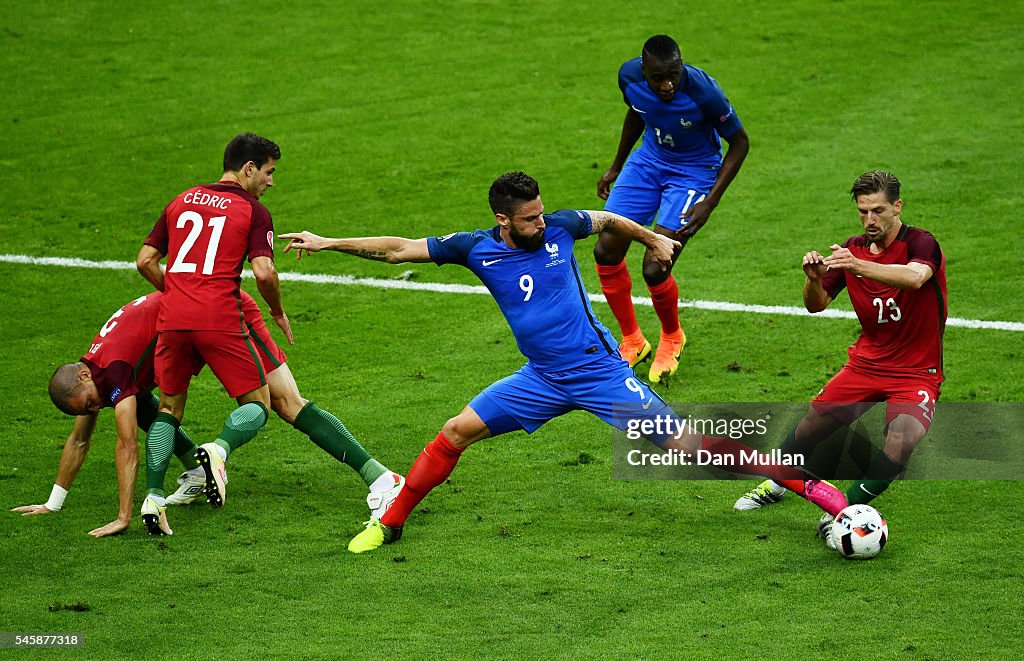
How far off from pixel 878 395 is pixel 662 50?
10.3ft

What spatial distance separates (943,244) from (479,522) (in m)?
5.99

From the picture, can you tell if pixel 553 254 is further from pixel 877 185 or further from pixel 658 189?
pixel 658 189

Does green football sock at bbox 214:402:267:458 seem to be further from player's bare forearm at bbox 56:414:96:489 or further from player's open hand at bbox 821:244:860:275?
player's open hand at bbox 821:244:860:275

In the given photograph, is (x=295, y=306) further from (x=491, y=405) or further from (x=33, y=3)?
(x=33, y=3)

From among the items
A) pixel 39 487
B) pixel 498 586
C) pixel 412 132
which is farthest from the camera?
pixel 412 132

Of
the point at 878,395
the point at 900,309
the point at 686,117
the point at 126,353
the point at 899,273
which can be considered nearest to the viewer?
the point at 899,273

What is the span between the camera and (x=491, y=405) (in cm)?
700

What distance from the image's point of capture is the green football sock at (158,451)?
7152mm

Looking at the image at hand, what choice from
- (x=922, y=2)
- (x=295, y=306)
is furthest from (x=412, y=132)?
(x=922, y=2)

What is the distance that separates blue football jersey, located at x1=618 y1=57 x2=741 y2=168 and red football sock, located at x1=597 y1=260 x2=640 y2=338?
942mm

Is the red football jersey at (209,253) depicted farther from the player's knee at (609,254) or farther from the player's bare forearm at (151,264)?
the player's knee at (609,254)

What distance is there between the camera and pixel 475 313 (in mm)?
10766

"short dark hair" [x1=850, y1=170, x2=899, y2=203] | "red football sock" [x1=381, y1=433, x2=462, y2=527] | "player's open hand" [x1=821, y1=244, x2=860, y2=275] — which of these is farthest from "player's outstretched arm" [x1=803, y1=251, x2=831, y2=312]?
"red football sock" [x1=381, y1=433, x2=462, y2=527]

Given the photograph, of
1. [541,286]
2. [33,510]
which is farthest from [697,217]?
[33,510]
